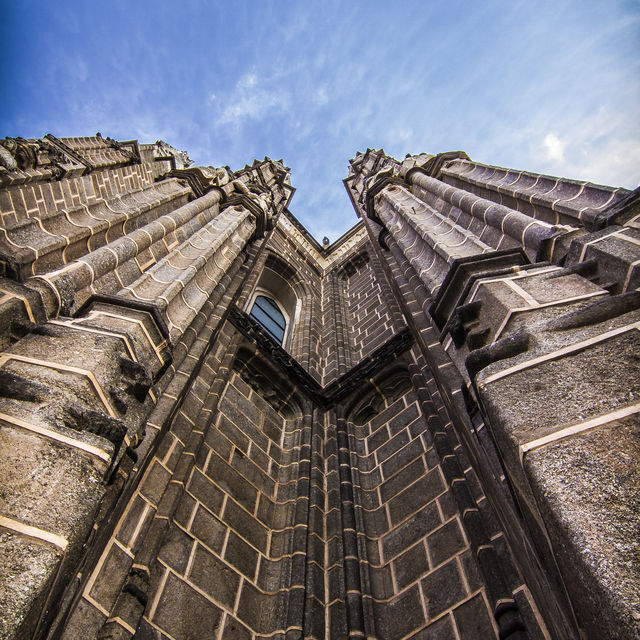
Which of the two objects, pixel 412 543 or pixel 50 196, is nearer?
pixel 412 543

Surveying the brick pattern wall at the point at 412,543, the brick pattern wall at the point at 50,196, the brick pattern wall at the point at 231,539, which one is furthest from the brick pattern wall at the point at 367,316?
the brick pattern wall at the point at 50,196

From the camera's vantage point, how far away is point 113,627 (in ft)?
9.31

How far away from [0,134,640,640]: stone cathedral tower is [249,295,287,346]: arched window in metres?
2.84

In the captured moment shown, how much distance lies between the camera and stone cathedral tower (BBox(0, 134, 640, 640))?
1.83 meters

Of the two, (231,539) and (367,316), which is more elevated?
(367,316)

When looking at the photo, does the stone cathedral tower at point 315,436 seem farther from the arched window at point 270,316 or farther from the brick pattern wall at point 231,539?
the arched window at point 270,316

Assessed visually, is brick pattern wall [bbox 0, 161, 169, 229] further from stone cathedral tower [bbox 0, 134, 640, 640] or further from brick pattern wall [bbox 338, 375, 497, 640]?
brick pattern wall [bbox 338, 375, 497, 640]

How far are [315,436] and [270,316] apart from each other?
18.0 feet

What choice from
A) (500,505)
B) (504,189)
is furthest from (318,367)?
(500,505)

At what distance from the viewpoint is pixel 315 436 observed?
6578mm

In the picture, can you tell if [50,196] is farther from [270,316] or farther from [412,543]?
[270,316]

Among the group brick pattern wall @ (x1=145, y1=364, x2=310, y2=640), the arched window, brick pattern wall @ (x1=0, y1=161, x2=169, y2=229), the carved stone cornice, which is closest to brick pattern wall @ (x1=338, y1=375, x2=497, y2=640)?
brick pattern wall @ (x1=145, y1=364, x2=310, y2=640)

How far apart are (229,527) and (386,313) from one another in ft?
22.2

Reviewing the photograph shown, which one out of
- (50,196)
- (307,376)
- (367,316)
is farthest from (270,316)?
(50,196)
